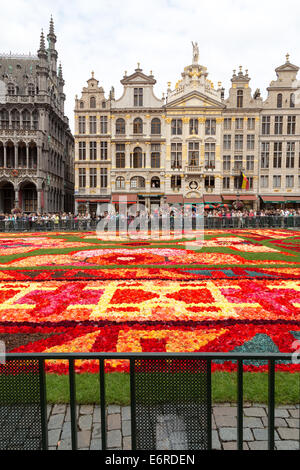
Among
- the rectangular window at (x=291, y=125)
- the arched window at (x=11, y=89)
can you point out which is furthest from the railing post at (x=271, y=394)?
the arched window at (x=11, y=89)

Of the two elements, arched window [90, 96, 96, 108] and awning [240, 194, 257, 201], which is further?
arched window [90, 96, 96, 108]

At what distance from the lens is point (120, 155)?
140 ft

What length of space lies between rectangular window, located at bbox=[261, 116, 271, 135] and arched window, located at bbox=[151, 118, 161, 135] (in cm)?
1335

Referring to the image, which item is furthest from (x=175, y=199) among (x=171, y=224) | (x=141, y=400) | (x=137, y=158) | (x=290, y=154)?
(x=141, y=400)

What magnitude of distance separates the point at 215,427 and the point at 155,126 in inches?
1665

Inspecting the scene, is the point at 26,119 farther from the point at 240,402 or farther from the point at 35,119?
the point at 240,402

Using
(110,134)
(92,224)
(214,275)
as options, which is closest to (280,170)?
(110,134)

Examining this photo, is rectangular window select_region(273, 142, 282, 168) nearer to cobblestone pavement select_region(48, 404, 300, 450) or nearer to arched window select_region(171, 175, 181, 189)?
arched window select_region(171, 175, 181, 189)

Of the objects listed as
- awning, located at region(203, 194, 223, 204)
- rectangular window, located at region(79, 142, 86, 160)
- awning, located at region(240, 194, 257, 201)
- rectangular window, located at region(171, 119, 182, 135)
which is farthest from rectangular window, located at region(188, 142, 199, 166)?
rectangular window, located at region(79, 142, 86, 160)

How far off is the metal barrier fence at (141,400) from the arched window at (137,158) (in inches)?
1629

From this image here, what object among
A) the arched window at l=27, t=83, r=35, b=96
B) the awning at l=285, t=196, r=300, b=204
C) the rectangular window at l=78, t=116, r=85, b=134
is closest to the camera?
the awning at l=285, t=196, r=300, b=204

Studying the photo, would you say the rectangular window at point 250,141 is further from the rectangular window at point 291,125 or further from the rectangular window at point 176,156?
the rectangular window at point 176,156

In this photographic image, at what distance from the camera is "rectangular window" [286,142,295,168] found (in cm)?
4197

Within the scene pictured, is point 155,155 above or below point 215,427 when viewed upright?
above
